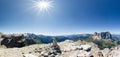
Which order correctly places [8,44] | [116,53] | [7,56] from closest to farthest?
[7,56] → [116,53] → [8,44]

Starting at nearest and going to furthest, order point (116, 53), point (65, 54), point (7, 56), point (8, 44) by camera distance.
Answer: point (7, 56)
point (116, 53)
point (65, 54)
point (8, 44)

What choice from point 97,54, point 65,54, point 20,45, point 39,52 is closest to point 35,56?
point 39,52

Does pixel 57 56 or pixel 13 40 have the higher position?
pixel 13 40

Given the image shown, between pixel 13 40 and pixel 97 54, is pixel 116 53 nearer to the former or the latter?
pixel 97 54

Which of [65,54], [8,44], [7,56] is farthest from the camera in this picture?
[8,44]

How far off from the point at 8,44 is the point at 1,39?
154 inches

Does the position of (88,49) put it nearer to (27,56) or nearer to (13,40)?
(27,56)

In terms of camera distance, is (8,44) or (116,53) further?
(8,44)

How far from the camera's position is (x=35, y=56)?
51.3m

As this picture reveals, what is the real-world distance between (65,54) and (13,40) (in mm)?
26026

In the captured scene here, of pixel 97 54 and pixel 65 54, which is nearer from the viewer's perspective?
pixel 97 54

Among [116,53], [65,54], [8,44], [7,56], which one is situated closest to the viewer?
[7,56]

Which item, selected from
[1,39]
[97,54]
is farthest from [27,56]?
[1,39]

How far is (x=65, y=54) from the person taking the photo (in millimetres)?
60594
